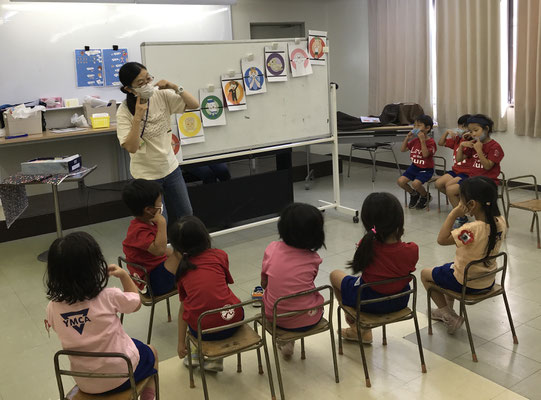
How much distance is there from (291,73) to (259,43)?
0.38 metres

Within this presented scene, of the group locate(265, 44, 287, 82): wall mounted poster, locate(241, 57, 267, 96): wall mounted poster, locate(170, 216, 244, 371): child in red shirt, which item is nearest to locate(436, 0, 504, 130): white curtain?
locate(265, 44, 287, 82): wall mounted poster

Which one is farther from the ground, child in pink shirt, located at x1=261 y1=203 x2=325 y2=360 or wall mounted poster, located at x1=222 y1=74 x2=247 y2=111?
wall mounted poster, located at x1=222 y1=74 x2=247 y2=111

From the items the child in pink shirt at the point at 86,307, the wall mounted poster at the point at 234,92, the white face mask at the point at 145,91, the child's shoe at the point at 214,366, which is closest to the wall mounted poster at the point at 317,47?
the wall mounted poster at the point at 234,92

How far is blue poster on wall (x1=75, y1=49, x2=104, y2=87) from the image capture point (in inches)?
237

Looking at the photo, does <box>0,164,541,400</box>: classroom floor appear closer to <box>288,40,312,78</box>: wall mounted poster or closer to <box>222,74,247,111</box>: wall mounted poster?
<box>222,74,247,111</box>: wall mounted poster

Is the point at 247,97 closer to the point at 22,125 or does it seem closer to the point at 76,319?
the point at 22,125

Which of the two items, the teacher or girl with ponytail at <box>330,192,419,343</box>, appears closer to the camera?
girl with ponytail at <box>330,192,419,343</box>

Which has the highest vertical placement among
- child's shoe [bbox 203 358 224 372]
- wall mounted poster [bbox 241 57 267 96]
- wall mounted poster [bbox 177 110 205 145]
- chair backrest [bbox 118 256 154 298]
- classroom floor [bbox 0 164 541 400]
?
wall mounted poster [bbox 241 57 267 96]

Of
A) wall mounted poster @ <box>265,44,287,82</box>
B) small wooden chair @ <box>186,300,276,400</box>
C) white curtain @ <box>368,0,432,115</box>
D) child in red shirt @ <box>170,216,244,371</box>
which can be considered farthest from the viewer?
white curtain @ <box>368,0,432,115</box>

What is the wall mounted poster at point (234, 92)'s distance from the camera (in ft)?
14.0

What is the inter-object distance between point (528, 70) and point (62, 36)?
4.72m

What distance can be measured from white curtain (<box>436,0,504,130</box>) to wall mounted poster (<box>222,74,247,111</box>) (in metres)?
2.95

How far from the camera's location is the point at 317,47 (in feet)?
15.5

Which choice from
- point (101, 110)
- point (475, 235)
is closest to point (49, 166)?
point (101, 110)
